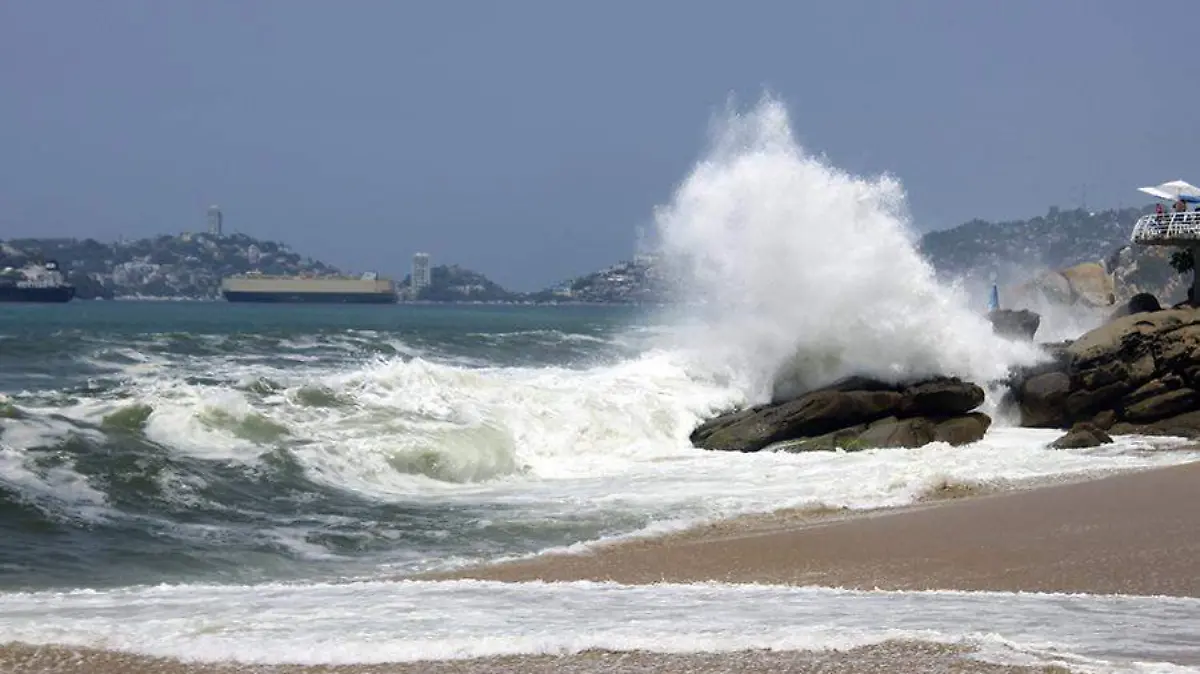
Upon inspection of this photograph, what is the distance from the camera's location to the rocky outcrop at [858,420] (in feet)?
61.6

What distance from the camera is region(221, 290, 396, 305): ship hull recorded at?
143750 mm

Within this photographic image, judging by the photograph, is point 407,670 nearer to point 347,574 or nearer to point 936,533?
point 347,574

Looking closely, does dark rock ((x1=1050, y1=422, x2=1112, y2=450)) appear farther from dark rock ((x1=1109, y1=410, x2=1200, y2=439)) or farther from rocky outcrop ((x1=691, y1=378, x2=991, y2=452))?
dark rock ((x1=1109, y1=410, x2=1200, y2=439))

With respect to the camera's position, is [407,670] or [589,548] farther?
[589,548]

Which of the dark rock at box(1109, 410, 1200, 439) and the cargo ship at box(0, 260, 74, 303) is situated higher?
the cargo ship at box(0, 260, 74, 303)

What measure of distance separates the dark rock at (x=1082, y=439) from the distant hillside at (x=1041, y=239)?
335 ft

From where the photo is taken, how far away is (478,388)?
21.4 metres

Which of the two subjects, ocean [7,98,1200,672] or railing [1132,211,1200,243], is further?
railing [1132,211,1200,243]

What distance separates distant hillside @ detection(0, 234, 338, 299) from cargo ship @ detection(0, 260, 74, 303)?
24.5 m

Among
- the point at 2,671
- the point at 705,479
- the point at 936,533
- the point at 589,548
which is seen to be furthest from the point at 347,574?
the point at 705,479

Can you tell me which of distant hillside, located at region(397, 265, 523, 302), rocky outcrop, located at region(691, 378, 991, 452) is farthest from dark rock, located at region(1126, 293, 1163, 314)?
distant hillside, located at region(397, 265, 523, 302)

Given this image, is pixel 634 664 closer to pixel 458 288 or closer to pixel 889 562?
pixel 889 562

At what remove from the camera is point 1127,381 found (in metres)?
21.1

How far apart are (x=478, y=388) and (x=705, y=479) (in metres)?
6.55
